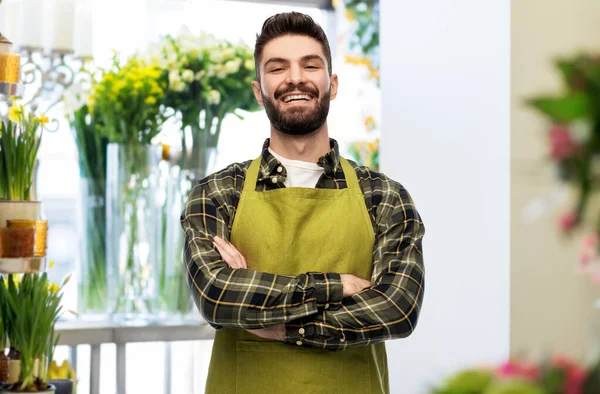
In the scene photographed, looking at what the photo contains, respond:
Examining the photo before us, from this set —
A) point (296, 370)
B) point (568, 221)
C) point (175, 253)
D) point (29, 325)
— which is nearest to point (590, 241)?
point (568, 221)

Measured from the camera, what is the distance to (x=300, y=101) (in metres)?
1.88

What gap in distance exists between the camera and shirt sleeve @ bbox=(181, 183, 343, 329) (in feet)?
5.50

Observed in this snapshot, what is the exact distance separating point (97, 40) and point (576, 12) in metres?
2.08

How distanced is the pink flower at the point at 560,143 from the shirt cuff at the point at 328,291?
142cm

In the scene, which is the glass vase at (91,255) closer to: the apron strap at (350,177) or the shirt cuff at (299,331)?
the apron strap at (350,177)

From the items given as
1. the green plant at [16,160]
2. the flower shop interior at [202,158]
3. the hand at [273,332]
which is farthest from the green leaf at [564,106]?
the green plant at [16,160]

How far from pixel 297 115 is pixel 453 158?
93 centimetres

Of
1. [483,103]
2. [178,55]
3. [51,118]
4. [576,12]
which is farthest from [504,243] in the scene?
[51,118]

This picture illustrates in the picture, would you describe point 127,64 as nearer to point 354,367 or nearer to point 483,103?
point 483,103

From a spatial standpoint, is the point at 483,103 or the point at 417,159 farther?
the point at 417,159

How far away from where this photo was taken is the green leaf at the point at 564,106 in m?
0.29

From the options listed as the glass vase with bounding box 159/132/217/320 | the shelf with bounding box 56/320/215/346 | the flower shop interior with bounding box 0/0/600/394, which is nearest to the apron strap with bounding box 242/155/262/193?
the flower shop interior with bounding box 0/0/600/394

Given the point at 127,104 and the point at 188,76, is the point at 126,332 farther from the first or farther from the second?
the point at 188,76

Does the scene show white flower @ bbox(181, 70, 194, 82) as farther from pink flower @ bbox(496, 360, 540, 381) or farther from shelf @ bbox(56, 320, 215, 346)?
pink flower @ bbox(496, 360, 540, 381)
